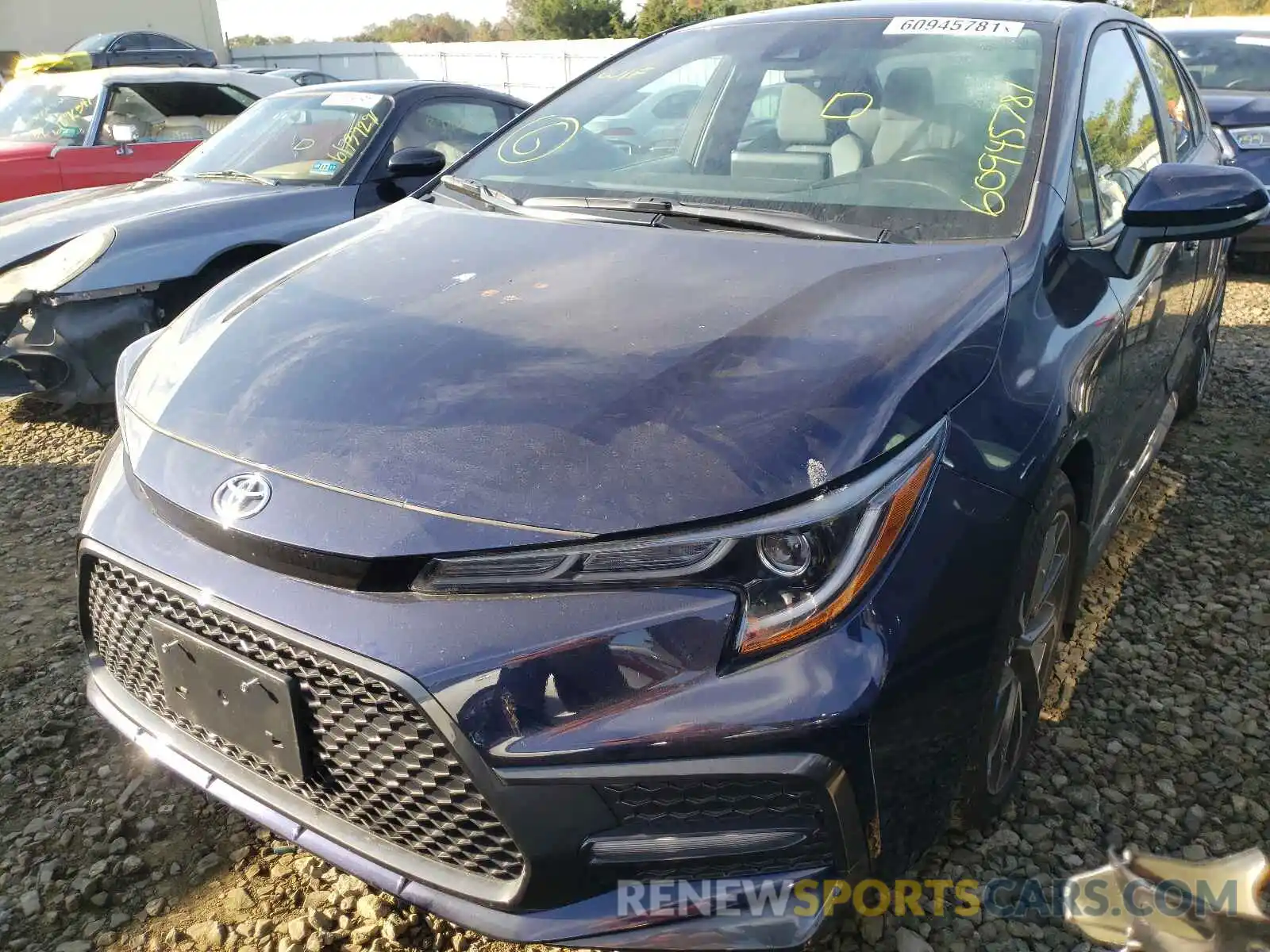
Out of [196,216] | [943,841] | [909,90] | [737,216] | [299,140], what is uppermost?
[909,90]

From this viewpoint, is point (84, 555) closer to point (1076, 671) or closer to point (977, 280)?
point (977, 280)

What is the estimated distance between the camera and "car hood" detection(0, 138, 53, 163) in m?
6.35

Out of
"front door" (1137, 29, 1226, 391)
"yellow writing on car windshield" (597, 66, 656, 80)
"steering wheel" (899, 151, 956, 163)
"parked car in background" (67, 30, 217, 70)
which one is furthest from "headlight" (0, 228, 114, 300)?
"parked car in background" (67, 30, 217, 70)

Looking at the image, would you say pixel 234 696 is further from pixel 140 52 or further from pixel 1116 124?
pixel 140 52

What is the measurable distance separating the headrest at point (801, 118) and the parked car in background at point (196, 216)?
1726 mm

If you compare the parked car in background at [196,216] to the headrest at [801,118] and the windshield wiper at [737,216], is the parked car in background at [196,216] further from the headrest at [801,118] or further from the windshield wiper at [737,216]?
the headrest at [801,118]

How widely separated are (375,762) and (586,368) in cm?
71

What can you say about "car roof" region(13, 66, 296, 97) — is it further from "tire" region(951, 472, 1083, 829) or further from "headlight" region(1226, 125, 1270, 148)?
"headlight" region(1226, 125, 1270, 148)

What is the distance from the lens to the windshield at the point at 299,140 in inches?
190

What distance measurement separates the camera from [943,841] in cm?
199

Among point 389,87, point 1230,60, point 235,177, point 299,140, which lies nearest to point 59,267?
point 235,177

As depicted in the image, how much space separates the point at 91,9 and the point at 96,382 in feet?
96.9

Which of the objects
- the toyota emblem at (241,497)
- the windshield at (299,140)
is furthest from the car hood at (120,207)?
the toyota emblem at (241,497)

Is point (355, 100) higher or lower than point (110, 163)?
higher
